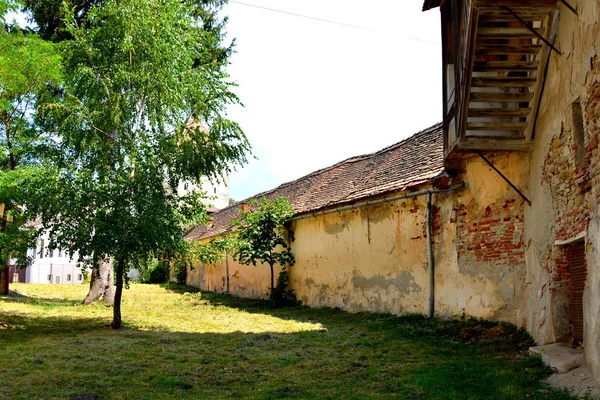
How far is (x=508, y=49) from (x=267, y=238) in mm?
11909

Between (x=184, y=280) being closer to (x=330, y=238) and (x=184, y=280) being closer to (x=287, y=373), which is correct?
(x=330, y=238)

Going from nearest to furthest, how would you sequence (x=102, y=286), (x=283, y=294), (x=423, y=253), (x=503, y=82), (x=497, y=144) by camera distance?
1. (x=503, y=82)
2. (x=497, y=144)
3. (x=423, y=253)
4. (x=283, y=294)
5. (x=102, y=286)

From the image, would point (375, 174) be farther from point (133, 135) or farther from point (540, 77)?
point (540, 77)

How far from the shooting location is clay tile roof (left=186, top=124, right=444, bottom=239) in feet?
44.0

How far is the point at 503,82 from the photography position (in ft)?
28.2

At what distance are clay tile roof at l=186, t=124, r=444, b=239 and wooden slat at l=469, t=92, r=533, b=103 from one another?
346 cm

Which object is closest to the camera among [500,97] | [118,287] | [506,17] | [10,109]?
[506,17]

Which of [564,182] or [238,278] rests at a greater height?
[564,182]

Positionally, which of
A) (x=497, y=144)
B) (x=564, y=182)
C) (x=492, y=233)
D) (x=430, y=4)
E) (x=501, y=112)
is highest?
(x=430, y=4)

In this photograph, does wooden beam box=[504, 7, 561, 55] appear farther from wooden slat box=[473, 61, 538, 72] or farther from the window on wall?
the window on wall

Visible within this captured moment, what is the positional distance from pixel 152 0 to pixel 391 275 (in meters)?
10.6

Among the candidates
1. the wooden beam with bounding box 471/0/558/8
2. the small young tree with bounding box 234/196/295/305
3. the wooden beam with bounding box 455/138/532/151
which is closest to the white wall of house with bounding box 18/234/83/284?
the small young tree with bounding box 234/196/295/305

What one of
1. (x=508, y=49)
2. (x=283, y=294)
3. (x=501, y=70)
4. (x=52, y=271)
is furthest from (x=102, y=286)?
(x=52, y=271)

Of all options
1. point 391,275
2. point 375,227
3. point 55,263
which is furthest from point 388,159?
point 55,263
